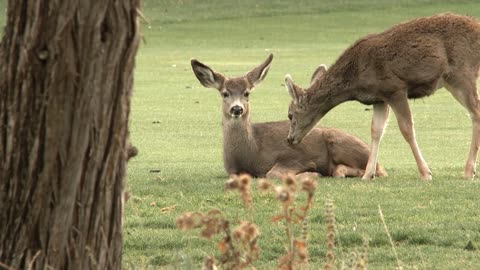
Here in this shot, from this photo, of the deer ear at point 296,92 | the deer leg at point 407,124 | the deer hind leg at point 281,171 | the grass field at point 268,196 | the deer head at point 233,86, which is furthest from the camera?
the deer ear at point 296,92

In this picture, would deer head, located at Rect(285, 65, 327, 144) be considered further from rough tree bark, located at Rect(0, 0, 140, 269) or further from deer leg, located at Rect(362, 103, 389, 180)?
rough tree bark, located at Rect(0, 0, 140, 269)

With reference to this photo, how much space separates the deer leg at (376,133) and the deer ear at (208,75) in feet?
5.96

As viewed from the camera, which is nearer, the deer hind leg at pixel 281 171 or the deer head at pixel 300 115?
the deer hind leg at pixel 281 171

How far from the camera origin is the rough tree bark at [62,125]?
5.64 m

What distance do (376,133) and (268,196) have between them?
298 centimetres

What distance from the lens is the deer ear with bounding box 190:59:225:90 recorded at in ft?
45.4

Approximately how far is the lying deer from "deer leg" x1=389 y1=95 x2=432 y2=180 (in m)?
0.52

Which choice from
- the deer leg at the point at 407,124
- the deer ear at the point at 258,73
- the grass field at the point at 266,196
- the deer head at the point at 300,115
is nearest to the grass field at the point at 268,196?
the grass field at the point at 266,196

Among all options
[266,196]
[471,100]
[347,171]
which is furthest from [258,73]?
[266,196]

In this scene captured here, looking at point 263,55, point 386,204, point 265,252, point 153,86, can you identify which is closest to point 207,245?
point 265,252

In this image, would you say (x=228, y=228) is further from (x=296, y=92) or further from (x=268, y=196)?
(x=296, y=92)

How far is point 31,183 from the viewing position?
5719 millimetres

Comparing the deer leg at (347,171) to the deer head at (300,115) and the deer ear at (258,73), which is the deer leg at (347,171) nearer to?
the deer head at (300,115)

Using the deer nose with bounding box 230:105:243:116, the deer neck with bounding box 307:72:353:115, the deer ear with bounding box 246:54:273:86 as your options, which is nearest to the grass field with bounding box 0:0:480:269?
the deer nose with bounding box 230:105:243:116
